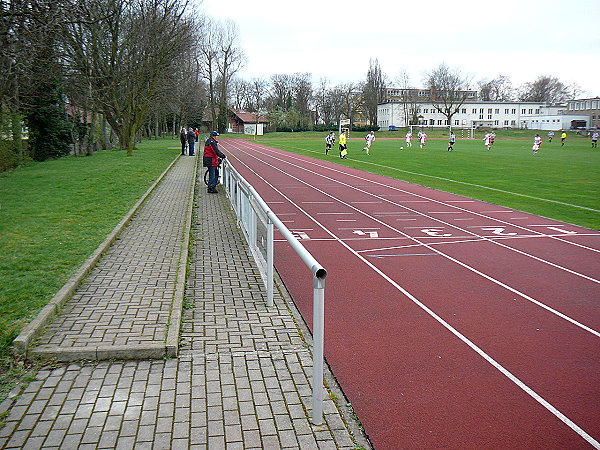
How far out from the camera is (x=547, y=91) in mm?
137125

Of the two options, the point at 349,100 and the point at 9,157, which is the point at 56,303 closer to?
the point at 9,157

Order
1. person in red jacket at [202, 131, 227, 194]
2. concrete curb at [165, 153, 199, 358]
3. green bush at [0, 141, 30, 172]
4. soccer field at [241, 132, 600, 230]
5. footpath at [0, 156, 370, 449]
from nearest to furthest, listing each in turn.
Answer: footpath at [0, 156, 370, 449] → concrete curb at [165, 153, 199, 358] → soccer field at [241, 132, 600, 230] → person in red jacket at [202, 131, 227, 194] → green bush at [0, 141, 30, 172]

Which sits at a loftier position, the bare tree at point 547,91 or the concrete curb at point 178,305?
the bare tree at point 547,91

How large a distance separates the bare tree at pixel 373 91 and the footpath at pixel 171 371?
11556 cm

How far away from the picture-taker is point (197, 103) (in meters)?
77.5

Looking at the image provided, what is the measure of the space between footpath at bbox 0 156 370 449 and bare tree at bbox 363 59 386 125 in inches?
4549

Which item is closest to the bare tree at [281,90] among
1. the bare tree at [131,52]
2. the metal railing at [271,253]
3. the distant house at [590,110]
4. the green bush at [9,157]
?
the distant house at [590,110]

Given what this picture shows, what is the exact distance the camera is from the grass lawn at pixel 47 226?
6598 millimetres

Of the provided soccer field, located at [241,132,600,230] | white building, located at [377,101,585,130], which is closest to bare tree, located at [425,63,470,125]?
white building, located at [377,101,585,130]

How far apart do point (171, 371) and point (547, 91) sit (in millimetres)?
149463

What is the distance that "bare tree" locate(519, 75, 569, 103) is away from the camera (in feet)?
448

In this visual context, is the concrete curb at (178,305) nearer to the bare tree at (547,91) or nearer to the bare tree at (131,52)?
the bare tree at (131,52)

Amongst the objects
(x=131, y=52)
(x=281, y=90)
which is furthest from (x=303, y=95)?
(x=131, y=52)

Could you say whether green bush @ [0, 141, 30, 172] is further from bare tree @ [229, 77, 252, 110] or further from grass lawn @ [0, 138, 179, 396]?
bare tree @ [229, 77, 252, 110]
